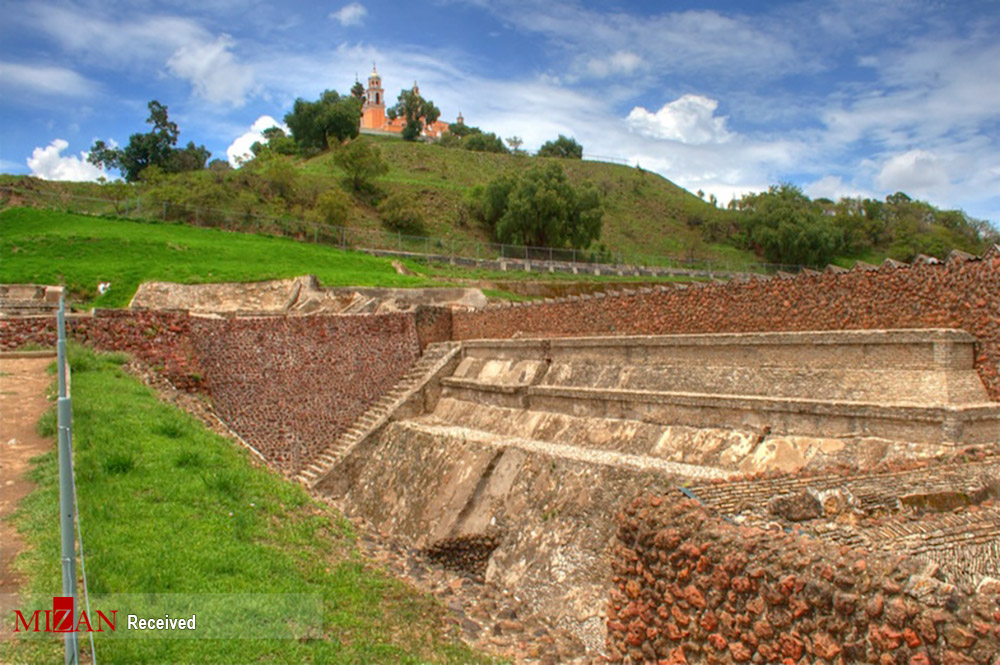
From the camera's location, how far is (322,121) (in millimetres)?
66312

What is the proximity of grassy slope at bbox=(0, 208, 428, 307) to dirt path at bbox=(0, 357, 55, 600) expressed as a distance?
10170 millimetres

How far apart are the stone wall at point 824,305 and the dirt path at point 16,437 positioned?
10.0m

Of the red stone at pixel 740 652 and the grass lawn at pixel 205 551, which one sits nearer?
the red stone at pixel 740 652

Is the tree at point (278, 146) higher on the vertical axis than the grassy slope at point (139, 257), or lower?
higher

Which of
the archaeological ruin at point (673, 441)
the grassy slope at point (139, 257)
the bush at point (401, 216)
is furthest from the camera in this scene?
the bush at point (401, 216)

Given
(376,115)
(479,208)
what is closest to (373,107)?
(376,115)

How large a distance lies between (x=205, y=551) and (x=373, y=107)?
94.3 meters

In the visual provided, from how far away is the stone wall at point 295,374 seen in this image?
17.3 m

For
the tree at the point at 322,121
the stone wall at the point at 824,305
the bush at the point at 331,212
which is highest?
the tree at the point at 322,121

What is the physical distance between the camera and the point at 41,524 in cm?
646

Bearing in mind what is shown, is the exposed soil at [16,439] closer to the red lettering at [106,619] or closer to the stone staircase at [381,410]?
the red lettering at [106,619]

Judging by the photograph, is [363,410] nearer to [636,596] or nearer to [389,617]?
[389,617]

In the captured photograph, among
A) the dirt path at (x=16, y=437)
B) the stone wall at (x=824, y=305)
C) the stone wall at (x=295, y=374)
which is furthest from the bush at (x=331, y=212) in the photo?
the stone wall at (x=824, y=305)

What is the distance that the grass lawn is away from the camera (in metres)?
5.30
